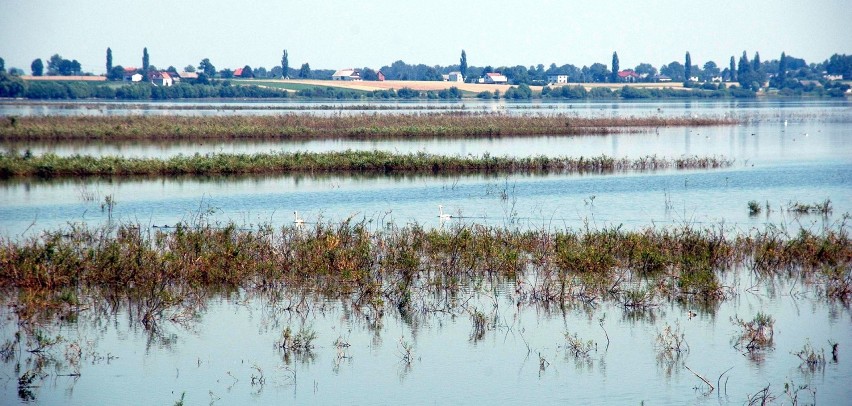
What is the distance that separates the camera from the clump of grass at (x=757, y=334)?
45.2ft

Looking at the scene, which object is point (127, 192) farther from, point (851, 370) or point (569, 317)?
point (851, 370)

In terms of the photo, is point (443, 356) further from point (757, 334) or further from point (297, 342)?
point (757, 334)

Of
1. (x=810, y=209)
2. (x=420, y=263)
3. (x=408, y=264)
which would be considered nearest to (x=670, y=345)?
(x=408, y=264)

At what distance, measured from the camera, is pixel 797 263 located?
19188 mm

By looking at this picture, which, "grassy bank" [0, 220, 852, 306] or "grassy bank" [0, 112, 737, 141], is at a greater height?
"grassy bank" [0, 112, 737, 141]

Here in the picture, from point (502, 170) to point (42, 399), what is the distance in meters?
31.0

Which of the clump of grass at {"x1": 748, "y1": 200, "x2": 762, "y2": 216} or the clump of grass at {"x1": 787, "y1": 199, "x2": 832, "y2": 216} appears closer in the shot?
the clump of grass at {"x1": 787, "y1": 199, "x2": 832, "y2": 216}

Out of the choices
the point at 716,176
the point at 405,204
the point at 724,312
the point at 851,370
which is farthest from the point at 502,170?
the point at 851,370

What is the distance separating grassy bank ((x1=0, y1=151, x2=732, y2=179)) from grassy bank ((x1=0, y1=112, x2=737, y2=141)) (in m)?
15.9

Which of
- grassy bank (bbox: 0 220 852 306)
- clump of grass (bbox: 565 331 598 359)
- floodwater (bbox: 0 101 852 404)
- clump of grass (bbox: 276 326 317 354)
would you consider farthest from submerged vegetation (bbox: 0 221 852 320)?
clump of grass (bbox: 276 326 317 354)

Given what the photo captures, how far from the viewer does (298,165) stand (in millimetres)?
40562

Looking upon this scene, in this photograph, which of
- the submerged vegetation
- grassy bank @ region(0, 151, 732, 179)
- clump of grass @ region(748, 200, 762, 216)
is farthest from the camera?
grassy bank @ region(0, 151, 732, 179)

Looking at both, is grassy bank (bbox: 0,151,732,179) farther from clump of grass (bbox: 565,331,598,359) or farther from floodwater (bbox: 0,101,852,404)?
clump of grass (bbox: 565,331,598,359)

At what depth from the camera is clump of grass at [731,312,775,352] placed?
45.2 ft
